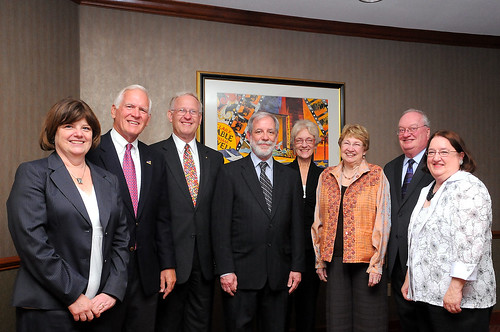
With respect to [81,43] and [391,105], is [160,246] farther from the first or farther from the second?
[391,105]

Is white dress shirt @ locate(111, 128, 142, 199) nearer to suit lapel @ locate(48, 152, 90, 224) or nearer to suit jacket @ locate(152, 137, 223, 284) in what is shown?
suit jacket @ locate(152, 137, 223, 284)

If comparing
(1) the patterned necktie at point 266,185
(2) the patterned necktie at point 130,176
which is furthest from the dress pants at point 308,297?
(2) the patterned necktie at point 130,176

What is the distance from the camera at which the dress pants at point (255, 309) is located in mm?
2719

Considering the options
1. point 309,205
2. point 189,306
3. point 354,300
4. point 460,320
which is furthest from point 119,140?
point 460,320

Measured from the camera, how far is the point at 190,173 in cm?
285

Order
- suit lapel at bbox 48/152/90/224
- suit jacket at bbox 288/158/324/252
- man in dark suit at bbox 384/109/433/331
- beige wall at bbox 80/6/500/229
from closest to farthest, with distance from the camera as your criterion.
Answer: suit lapel at bbox 48/152/90/224 < man in dark suit at bbox 384/109/433/331 < suit jacket at bbox 288/158/324/252 < beige wall at bbox 80/6/500/229

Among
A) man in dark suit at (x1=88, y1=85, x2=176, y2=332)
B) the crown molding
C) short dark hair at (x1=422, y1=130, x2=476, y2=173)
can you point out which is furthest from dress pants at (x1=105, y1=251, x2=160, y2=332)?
the crown molding

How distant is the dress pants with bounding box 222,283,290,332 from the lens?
2.72m

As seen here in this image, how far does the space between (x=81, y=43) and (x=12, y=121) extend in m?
1.06

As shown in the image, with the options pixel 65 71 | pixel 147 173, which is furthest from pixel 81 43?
pixel 147 173

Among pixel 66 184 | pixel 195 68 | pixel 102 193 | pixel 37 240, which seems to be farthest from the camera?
pixel 195 68

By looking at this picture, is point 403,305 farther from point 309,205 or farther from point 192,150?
point 192,150

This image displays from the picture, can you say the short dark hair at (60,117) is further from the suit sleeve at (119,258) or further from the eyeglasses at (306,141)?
the eyeglasses at (306,141)

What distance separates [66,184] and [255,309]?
1413 mm
